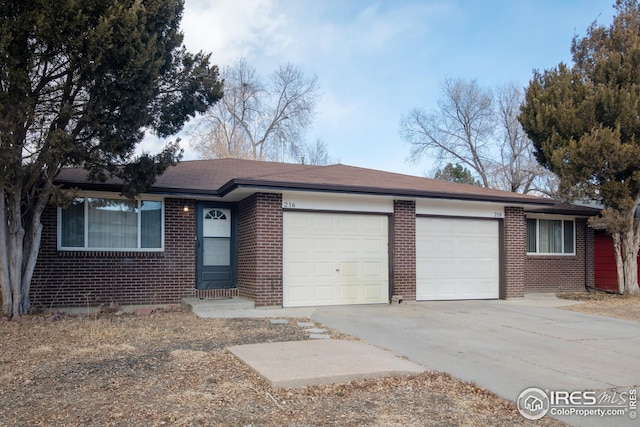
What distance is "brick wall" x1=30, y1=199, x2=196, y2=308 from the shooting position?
11102mm

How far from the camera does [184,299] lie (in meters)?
12.1

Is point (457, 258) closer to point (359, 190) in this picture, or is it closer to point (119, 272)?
point (359, 190)

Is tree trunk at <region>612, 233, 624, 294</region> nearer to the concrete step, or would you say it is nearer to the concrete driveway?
the concrete driveway

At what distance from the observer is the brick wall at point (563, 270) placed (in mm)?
16375

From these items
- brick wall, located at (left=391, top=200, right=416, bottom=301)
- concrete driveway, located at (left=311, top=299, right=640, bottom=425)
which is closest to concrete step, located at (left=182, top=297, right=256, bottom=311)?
concrete driveway, located at (left=311, top=299, right=640, bottom=425)

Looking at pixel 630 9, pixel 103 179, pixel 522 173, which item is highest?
pixel 630 9

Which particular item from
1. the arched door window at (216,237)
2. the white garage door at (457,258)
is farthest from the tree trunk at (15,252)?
the white garage door at (457,258)

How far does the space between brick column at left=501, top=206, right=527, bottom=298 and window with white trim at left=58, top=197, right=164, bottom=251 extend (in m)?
9.01

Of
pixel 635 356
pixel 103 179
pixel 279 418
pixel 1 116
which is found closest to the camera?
pixel 279 418

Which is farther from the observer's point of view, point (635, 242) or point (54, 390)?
point (635, 242)

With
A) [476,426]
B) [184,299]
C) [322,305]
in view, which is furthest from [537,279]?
[476,426]

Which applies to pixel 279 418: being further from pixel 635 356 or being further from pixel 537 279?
pixel 537 279

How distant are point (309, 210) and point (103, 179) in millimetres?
4460

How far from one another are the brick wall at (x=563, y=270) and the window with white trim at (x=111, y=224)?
1117 centimetres
